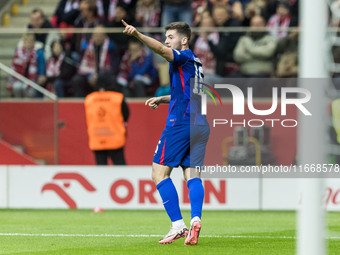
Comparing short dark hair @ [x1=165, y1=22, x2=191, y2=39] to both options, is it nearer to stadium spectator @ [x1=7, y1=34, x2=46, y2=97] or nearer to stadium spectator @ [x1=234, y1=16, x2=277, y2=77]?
stadium spectator @ [x1=234, y1=16, x2=277, y2=77]

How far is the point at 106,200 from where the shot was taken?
13.3m

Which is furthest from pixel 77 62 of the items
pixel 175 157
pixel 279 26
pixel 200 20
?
pixel 175 157

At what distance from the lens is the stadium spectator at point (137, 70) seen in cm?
1517

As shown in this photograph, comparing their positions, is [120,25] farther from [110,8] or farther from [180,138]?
[180,138]

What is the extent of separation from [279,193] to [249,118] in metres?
2.72

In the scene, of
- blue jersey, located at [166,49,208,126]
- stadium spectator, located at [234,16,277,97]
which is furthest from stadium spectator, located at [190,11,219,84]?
blue jersey, located at [166,49,208,126]

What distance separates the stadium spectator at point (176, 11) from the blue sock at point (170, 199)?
843cm

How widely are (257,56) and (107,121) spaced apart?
2866 mm

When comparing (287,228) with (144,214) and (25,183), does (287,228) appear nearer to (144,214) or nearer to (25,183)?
(144,214)

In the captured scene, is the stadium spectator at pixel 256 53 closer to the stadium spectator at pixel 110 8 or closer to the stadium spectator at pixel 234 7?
the stadium spectator at pixel 234 7

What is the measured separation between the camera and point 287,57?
14.6 metres

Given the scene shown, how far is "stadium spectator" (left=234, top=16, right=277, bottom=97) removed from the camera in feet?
48.2

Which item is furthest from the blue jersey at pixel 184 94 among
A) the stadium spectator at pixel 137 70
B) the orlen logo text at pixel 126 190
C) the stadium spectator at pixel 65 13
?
the stadium spectator at pixel 65 13

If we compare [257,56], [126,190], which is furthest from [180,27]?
[257,56]
